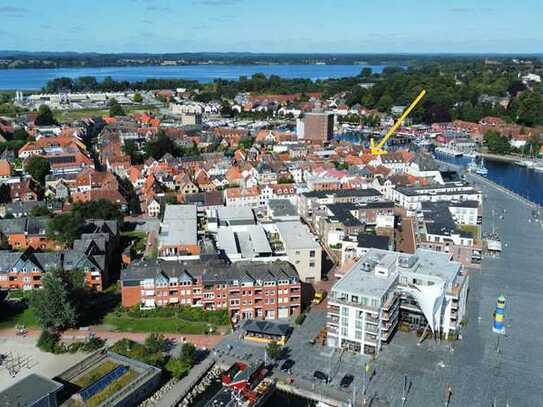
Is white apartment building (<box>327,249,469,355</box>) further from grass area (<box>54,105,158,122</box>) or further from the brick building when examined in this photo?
grass area (<box>54,105,158,122</box>)

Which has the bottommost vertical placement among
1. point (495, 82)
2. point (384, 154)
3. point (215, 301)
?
point (215, 301)

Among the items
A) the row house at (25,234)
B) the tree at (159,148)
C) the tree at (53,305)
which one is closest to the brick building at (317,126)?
the tree at (159,148)

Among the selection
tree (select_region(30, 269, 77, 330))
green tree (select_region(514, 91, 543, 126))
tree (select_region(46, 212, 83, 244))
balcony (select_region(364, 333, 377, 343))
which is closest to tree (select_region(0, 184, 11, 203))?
tree (select_region(46, 212, 83, 244))

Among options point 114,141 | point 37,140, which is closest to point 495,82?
point 114,141

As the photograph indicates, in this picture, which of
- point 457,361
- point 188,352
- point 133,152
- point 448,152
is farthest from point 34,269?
point 448,152

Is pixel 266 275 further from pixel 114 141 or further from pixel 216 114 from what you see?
pixel 216 114
